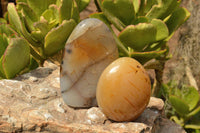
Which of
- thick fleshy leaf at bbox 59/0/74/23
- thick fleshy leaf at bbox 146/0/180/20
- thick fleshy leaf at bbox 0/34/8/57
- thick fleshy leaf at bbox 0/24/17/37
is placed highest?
thick fleshy leaf at bbox 59/0/74/23

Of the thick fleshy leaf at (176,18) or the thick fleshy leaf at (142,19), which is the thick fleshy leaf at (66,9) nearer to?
the thick fleshy leaf at (142,19)

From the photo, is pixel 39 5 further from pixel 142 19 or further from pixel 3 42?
pixel 142 19

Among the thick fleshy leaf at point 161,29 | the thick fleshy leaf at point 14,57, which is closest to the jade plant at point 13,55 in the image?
the thick fleshy leaf at point 14,57

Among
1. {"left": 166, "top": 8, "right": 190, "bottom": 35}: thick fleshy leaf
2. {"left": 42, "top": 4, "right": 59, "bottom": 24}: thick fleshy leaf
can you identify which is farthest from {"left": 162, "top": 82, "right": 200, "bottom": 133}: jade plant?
{"left": 42, "top": 4, "right": 59, "bottom": 24}: thick fleshy leaf

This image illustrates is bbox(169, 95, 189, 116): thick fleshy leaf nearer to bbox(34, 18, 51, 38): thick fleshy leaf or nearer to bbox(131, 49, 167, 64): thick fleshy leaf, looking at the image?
bbox(131, 49, 167, 64): thick fleshy leaf

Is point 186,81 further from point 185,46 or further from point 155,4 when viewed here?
point 155,4
